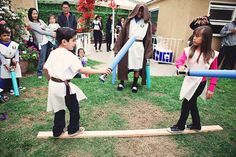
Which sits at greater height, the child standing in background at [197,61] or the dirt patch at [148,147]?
the child standing in background at [197,61]

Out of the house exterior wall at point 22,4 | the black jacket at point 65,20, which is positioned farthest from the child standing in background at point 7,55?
the house exterior wall at point 22,4

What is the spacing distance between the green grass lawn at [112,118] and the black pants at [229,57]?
2039 mm

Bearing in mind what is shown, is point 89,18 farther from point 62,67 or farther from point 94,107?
point 62,67

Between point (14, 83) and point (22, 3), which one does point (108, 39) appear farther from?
point (14, 83)

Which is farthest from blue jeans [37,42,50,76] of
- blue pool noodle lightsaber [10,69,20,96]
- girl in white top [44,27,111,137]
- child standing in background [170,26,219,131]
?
child standing in background [170,26,219,131]

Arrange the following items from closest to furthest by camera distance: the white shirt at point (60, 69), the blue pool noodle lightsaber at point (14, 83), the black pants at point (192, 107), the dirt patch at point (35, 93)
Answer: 1. the white shirt at point (60, 69)
2. the black pants at point (192, 107)
3. the blue pool noodle lightsaber at point (14, 83)
4. the dirt patch at point (35, 93)

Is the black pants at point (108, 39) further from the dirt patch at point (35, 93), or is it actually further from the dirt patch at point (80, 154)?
the dirt patch at point (80, 154)

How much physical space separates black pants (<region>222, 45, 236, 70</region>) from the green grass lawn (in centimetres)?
204

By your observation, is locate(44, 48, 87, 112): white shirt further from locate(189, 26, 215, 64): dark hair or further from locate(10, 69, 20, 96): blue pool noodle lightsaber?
locate(10, 69, 20, 96): blue pool noodle lightsaber

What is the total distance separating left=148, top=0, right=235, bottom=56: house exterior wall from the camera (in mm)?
8562

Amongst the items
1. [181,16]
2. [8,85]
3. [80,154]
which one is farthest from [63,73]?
[181,16]

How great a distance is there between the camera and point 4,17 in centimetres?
586

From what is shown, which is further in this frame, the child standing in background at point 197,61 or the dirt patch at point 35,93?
the dirt patch at point 35,93

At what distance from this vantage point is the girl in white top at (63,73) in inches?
105
